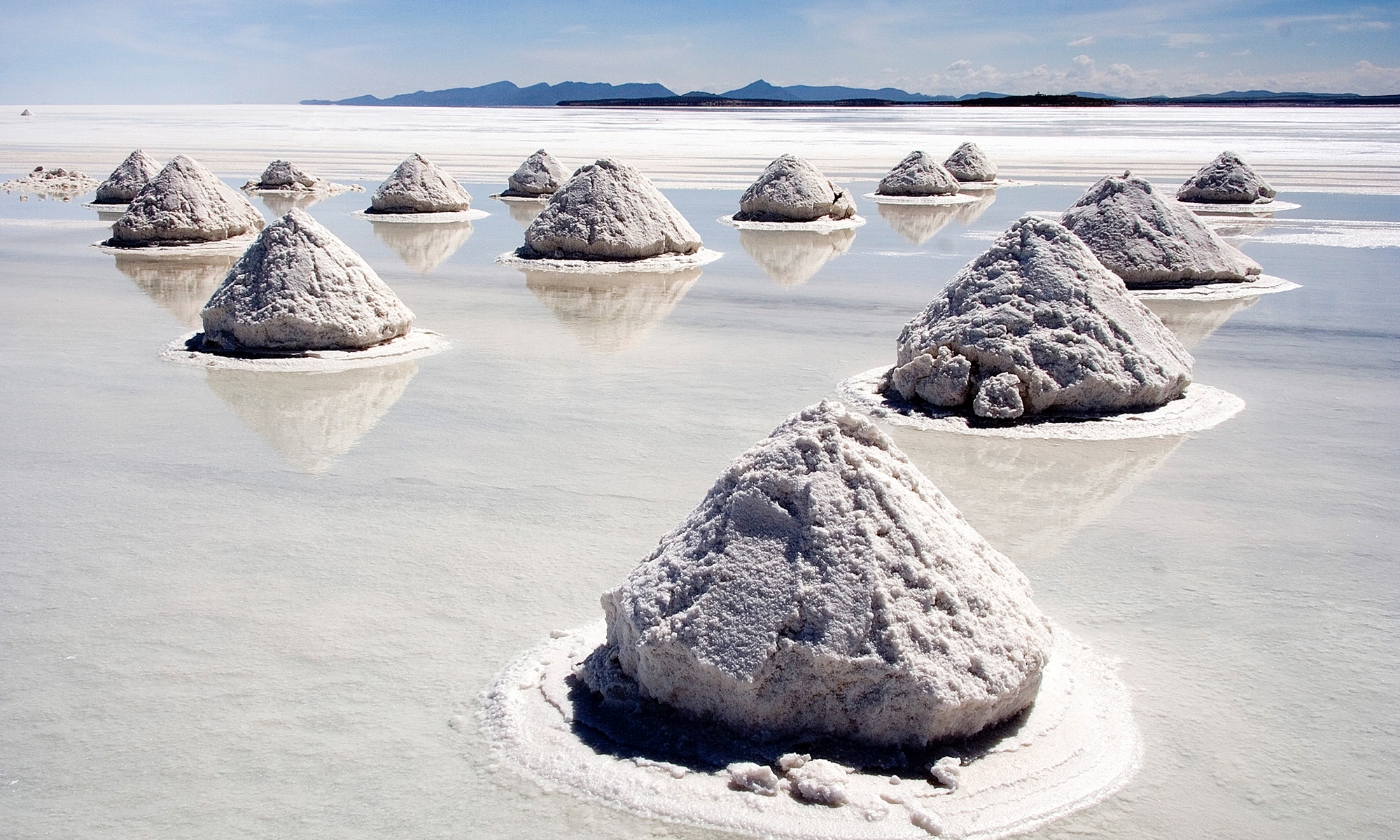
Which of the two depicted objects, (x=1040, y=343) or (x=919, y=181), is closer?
(x=1040, y=343)

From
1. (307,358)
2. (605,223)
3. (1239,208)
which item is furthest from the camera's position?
(1239,208)

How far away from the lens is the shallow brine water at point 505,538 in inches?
111

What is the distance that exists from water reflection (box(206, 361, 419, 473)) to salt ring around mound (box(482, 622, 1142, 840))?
8.22ft

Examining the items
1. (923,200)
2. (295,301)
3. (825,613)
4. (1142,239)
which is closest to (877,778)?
(825,613)

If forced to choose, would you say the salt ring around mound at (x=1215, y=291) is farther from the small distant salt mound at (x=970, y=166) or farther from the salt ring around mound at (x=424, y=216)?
the small distant salt mound at (x=970, y=166)

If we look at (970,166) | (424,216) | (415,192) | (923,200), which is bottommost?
(424,216)

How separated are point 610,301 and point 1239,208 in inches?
472

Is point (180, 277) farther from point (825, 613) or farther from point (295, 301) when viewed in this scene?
point (825, 613)

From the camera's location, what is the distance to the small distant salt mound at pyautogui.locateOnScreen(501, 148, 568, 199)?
19.6 metres

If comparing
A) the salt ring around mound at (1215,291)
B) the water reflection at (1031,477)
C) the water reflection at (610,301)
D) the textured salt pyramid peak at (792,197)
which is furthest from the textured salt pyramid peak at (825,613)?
the textured salt pyramid peak at (792,197)

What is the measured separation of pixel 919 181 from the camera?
781 inches

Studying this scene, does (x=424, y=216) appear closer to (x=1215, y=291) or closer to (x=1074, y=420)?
(x=1215, y=291)

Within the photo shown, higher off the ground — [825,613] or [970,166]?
[970,166]

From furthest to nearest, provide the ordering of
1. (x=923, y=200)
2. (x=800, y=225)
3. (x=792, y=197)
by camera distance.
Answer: (x=923, y=200), (x=792, y=197), (x=800, y=225)
